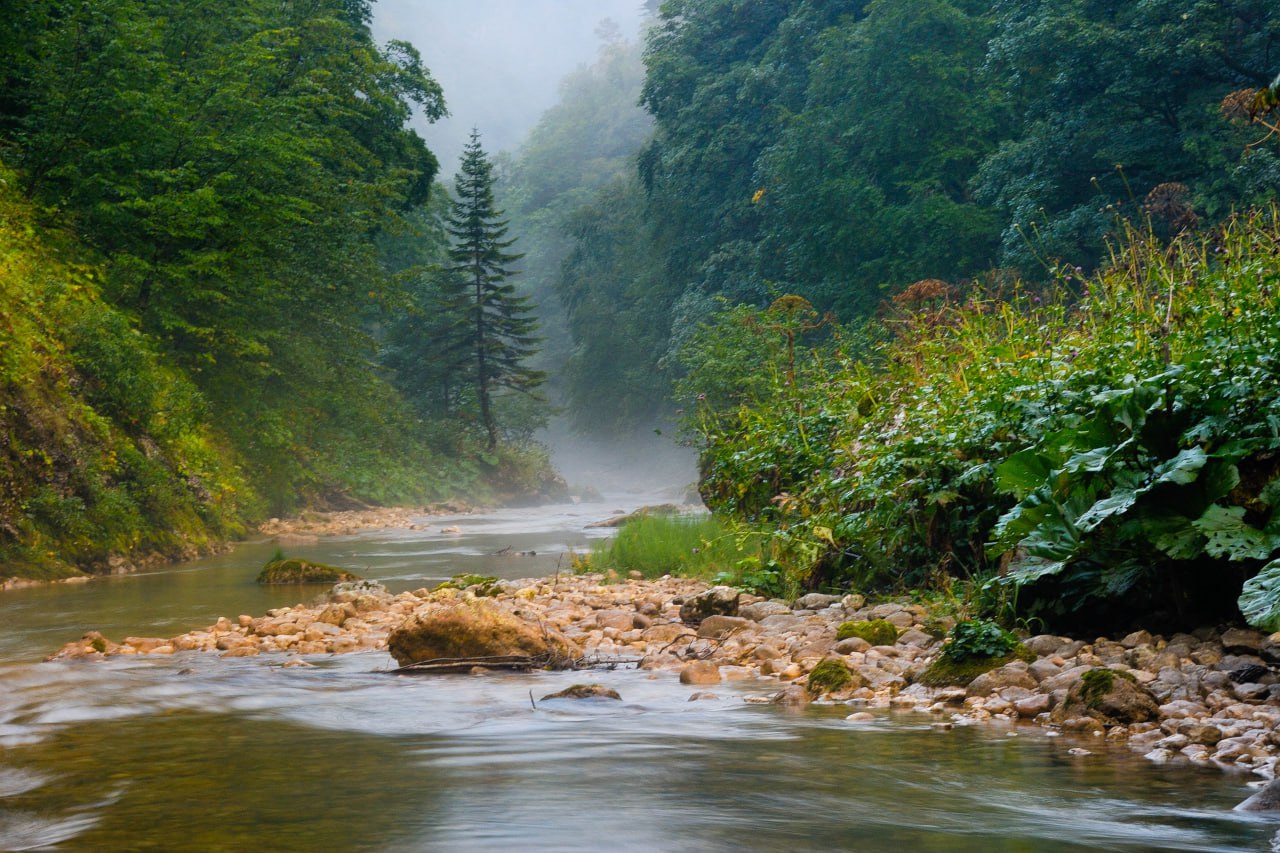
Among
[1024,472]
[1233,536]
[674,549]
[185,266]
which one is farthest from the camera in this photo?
[185,266]

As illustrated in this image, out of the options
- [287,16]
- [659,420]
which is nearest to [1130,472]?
[287,16]

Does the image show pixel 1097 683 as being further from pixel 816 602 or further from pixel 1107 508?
pixel 816 602

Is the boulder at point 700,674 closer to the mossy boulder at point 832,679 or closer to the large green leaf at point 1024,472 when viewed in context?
the mossy boulder at point 832,679

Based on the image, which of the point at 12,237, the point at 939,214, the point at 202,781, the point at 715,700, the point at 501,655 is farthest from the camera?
the point at 939,214

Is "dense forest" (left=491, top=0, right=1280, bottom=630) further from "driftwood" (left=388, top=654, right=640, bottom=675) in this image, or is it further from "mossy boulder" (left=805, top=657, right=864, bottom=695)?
"driftwood" (left=388, top=654, right=640, bottom=675)

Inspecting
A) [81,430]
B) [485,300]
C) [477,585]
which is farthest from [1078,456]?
[485,300]

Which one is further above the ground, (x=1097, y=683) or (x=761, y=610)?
(x=1097, y=683)

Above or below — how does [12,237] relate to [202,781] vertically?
above

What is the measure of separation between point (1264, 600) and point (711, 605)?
12.8 ft

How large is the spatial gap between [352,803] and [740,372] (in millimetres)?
16946

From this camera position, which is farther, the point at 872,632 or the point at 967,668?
the point at 872,632

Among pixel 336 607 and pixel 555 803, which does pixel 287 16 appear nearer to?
pixel 336 607

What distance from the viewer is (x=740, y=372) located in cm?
1992

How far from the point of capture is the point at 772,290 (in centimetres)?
1778
